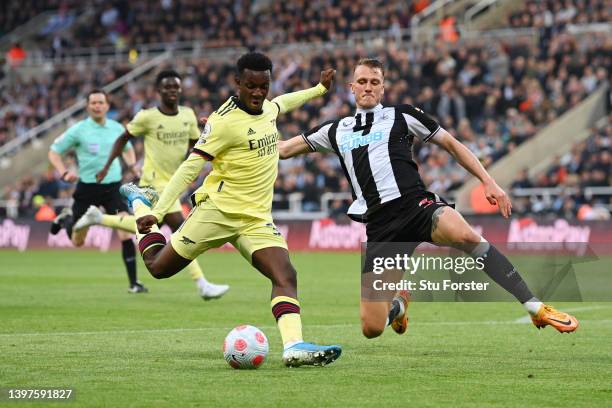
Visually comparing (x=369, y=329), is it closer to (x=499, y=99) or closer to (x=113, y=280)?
(x=113, y=280)

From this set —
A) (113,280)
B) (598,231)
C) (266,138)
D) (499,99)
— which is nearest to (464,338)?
(266,138)

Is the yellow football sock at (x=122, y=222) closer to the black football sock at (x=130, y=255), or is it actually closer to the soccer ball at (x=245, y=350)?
the black football sock at (x=130, y=255)

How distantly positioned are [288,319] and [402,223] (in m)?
1.22

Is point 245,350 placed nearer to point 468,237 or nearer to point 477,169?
point 468,237

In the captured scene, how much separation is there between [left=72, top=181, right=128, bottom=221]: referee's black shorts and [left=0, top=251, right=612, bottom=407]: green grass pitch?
1.18m

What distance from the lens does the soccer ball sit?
870 cm

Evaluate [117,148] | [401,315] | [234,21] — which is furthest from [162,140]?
[234,21]

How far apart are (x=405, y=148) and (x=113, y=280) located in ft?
35.1

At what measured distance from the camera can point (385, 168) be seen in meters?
9.45

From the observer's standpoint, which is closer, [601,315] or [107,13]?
[601,315]

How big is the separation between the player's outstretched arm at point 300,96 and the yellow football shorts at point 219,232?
127 cm

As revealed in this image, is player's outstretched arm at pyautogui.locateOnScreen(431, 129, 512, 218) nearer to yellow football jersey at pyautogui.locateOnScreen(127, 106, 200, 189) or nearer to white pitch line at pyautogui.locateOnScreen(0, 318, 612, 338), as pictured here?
white pitch line at pyautogui.locateOnScreen(0, 318, 612, 338)

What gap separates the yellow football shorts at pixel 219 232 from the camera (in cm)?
950

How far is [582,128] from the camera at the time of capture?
30.2m
